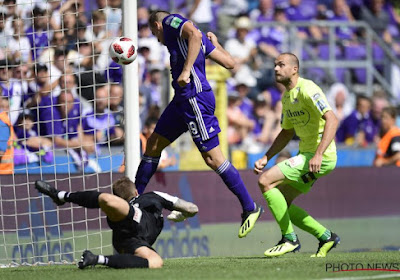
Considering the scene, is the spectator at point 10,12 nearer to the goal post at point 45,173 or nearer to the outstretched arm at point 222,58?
Answer: the goal post at point 45,173

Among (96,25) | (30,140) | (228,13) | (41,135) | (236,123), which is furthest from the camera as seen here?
(228,13)

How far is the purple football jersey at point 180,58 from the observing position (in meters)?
8.88

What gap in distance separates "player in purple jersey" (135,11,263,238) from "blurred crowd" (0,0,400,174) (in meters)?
0.77

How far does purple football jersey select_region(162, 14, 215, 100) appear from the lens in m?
8.88

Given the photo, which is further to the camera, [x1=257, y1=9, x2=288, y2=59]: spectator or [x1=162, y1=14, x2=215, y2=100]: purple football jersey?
[x1=257, y1=9, x2=288, y2=59]: spectator

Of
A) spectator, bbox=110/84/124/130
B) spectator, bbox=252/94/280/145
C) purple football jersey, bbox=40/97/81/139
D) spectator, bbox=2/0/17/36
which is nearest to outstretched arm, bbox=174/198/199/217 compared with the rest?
purple football jersey, bbox=40/97/81/139

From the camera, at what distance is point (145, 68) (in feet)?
48.1

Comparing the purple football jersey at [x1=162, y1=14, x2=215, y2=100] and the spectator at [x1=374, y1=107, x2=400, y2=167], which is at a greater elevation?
the purple football jersey at [x1=162, y1=14, x2=215, y2=100]

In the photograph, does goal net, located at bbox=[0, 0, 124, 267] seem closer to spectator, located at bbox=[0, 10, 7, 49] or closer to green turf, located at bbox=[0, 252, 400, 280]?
spectator, located at bbox=[0, 10, 7, 49]

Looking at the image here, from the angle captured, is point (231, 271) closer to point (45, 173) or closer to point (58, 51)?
point (45, 173)

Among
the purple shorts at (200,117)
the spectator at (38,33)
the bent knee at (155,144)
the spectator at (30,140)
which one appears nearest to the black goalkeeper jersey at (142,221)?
the purple shorts at (200,117)

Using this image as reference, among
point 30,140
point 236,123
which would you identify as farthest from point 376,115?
point 30,140

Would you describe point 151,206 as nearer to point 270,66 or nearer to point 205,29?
point 205,29

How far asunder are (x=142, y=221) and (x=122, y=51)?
73.0 inches
